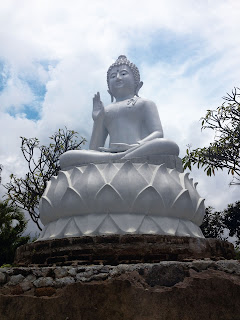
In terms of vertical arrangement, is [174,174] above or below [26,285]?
above

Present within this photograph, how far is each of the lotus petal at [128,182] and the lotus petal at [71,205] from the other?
1.54 ft

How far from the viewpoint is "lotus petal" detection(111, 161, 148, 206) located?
453 centimetres

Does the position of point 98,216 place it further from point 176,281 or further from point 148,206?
point 176,281

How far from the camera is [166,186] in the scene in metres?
4.73

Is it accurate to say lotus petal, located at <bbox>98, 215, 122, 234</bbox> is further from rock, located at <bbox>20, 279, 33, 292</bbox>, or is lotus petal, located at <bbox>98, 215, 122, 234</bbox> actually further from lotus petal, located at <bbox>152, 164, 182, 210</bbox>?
rock, located at <bbox>20, 279, 33, 292</bbox>

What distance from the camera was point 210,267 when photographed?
10.6 feet

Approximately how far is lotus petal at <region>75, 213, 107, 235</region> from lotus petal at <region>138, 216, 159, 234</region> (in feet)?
1.60

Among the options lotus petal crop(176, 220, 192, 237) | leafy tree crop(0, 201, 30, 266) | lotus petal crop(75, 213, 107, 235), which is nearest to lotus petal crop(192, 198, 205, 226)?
lotus petal crop(176, 220, 192, 237)

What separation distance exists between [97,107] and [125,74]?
38.2 inches

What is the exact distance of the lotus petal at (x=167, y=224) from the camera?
4461 mm

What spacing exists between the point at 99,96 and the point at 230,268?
155 inches

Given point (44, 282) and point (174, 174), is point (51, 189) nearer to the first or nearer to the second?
point (174, 174)

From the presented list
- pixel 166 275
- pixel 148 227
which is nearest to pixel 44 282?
pixel 166 275

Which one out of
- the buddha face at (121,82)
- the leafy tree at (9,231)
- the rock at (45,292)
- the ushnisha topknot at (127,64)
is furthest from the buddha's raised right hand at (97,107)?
the leafy tree at (9,231)
